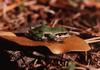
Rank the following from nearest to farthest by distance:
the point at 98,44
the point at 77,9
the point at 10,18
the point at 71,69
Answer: the point at 71,69, the point at 98,44, the point at 10,18, the point at 77,9

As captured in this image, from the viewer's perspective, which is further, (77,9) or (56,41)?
(77,9)

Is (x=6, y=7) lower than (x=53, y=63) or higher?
higher

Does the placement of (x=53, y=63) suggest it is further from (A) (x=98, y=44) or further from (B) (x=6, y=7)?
(B) (x=6, y=7)

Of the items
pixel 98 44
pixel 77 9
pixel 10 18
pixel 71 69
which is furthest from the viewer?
pixel 77 9

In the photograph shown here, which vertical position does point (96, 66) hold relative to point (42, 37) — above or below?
below

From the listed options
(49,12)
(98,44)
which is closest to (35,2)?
(49,12)

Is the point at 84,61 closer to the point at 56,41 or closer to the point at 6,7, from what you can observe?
the point at 56,41

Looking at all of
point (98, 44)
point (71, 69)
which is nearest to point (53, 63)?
point (71, 69)

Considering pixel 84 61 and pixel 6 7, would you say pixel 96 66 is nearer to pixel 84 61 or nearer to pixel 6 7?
pixel 84 61

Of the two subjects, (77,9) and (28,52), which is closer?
(28,52)
